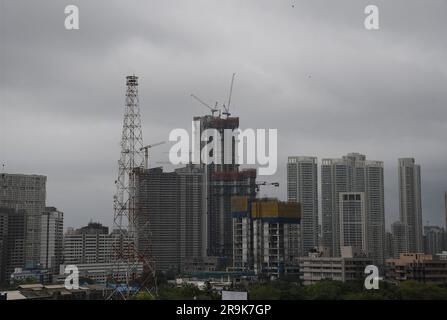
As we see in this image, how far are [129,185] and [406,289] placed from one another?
13.4 feet

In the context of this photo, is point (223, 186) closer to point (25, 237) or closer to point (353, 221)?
point (353, 221)

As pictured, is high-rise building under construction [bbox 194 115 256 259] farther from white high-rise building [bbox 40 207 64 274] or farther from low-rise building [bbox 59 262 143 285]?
white high-rise building [bbox 40 207 64 274]

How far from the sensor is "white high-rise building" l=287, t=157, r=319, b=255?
8.63 m

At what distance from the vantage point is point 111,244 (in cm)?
844

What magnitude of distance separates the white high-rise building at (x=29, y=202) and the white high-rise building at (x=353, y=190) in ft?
14.7

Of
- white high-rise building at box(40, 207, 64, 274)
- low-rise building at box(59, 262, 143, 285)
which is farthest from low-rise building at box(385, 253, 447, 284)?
white high-rise building at box(40, 207, 64, 274)

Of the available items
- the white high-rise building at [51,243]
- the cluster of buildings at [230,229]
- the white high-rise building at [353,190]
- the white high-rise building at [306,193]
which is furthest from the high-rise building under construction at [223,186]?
the white high-rise building at [51,243]

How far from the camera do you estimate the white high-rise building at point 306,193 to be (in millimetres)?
8634

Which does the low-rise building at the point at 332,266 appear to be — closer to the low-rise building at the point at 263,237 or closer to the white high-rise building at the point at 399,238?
the white high-rise building at the point at 399,238

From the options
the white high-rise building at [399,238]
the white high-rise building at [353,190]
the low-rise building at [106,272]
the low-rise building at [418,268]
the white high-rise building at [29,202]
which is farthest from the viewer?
the low-rise building at [418,268]

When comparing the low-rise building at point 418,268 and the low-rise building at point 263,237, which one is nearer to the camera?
the low-rise building at point 418,268

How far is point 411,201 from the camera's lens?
8.80 metres

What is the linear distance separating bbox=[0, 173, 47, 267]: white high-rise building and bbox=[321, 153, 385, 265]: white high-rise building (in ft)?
14.7
